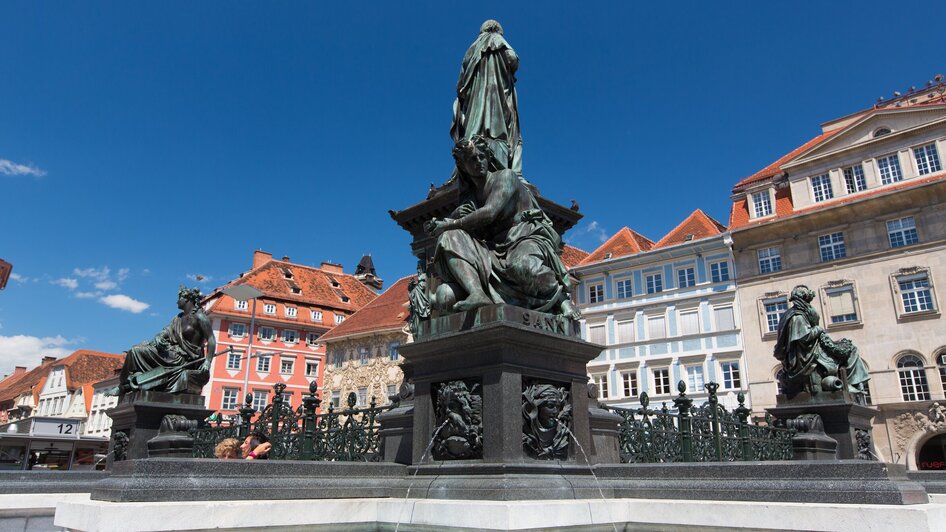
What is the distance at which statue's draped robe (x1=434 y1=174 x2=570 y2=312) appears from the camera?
5430mm

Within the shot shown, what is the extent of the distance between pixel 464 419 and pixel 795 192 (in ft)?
114

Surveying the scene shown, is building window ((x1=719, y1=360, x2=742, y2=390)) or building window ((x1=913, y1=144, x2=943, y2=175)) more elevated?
building window ((x1=913, y1=144, x2=943, y2=175))

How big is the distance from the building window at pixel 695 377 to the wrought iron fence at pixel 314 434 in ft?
92.9

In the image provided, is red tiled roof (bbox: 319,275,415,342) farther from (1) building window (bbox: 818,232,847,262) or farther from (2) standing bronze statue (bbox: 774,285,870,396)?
(2) standing bronze statue (bbox: 774,285,870,396)

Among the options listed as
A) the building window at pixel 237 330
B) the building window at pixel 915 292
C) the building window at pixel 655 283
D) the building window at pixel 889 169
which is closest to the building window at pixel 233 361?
the building window at pixel 237 330

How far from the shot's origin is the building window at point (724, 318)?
35.2m

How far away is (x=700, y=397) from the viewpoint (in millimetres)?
34438

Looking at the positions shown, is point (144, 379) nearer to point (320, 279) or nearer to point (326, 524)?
point (326, 524)

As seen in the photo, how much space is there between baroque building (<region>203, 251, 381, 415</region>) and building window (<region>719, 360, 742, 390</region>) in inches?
1159

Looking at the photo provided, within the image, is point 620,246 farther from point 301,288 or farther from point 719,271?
point 301,288

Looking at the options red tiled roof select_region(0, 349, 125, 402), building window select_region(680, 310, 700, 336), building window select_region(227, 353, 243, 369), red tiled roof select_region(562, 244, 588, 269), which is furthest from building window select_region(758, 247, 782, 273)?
red tiled roof select_region(0, 349, 125, 402)

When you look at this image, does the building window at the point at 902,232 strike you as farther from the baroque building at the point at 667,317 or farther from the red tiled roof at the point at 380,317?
the red tiled roof at the point at 380,317

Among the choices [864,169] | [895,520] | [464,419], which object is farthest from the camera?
[864,169]

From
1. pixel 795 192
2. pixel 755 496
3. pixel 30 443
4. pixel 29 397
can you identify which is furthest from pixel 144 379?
pixel 29 397
